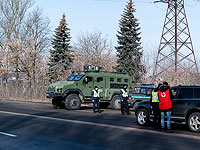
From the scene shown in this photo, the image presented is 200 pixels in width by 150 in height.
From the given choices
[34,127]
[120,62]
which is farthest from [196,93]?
[120,62]

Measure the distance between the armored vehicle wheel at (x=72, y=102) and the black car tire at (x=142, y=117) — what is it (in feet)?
31.2

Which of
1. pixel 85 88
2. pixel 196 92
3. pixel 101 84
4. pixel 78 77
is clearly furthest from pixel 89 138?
pixel 101 84

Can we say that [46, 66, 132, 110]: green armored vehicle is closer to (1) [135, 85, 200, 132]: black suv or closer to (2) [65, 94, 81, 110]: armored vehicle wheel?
(2) [65, 94, 81, 110]: armored vehicle wheel

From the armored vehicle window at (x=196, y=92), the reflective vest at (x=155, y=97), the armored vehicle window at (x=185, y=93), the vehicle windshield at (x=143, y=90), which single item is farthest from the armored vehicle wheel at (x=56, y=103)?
the armored vehicle window at (x=196, y=92)

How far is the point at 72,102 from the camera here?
917 inches

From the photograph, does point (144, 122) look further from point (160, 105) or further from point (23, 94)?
point (23, 94)

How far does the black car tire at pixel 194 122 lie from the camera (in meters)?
11.9

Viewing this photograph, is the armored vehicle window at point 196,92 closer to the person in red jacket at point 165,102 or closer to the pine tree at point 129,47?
the person in red jacket at point 165,102

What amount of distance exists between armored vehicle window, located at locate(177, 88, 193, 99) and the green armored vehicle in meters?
11.5

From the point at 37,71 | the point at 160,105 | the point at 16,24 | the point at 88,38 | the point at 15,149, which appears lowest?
the point at 15,149

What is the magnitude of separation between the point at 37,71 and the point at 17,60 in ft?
12.2

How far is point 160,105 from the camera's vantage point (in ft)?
40.2

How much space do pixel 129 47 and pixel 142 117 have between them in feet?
81.9

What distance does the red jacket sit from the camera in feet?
39.9
